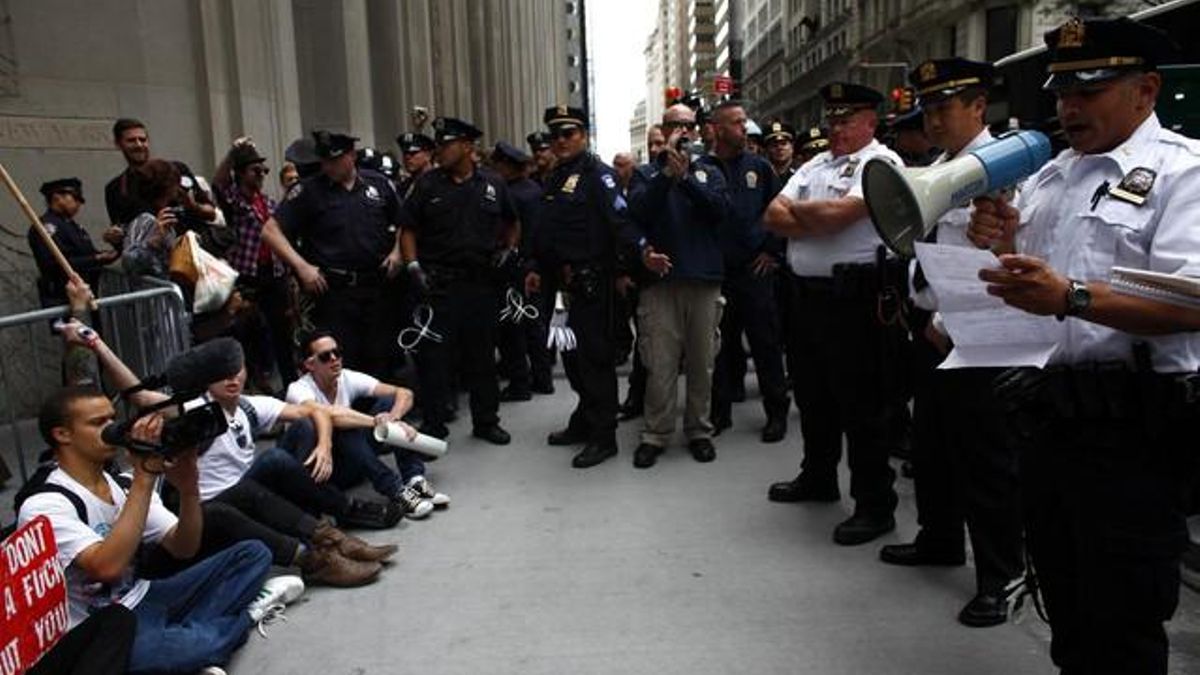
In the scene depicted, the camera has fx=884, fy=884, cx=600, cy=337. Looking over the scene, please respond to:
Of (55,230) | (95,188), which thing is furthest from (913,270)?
(95,188)

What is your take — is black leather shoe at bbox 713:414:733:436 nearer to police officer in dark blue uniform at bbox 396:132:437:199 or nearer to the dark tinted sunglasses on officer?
the dark tinted sunglasses on officer

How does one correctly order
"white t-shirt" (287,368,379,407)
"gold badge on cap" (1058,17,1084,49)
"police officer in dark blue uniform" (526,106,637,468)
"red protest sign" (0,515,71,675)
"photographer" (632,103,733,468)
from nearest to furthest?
"gold badge on cap" (1058,17,1084,49) < "red protest sign" (0,515,71,675) < "white t-shirt" (287,368,379,407) < "photographer" (632,103,733,468) < "police officer in dark blue uniform" (526,106,637,468)

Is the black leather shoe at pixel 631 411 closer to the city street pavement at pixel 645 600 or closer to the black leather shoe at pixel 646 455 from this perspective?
the black leather shoe at pixel 646 455

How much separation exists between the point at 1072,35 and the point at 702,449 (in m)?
3.87

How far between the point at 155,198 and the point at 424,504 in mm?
2689

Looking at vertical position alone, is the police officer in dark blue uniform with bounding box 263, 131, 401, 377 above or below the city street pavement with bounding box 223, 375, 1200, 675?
above

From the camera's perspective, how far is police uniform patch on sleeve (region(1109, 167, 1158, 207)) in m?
2.18

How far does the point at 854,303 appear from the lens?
4316 mm

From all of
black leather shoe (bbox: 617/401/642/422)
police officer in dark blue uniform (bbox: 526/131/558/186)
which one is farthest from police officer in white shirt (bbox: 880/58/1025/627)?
police officer in dark blue uniform (bbox: 526/131/558/186)

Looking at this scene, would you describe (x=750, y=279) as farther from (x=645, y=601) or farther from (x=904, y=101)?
(x=904, y=101)

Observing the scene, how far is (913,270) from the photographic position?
3654 millimetres

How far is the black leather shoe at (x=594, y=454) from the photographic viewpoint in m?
5.77

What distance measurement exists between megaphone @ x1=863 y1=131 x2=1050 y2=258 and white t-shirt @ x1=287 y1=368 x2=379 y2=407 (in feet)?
11.7

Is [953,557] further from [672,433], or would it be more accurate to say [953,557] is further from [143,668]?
[143,668]
